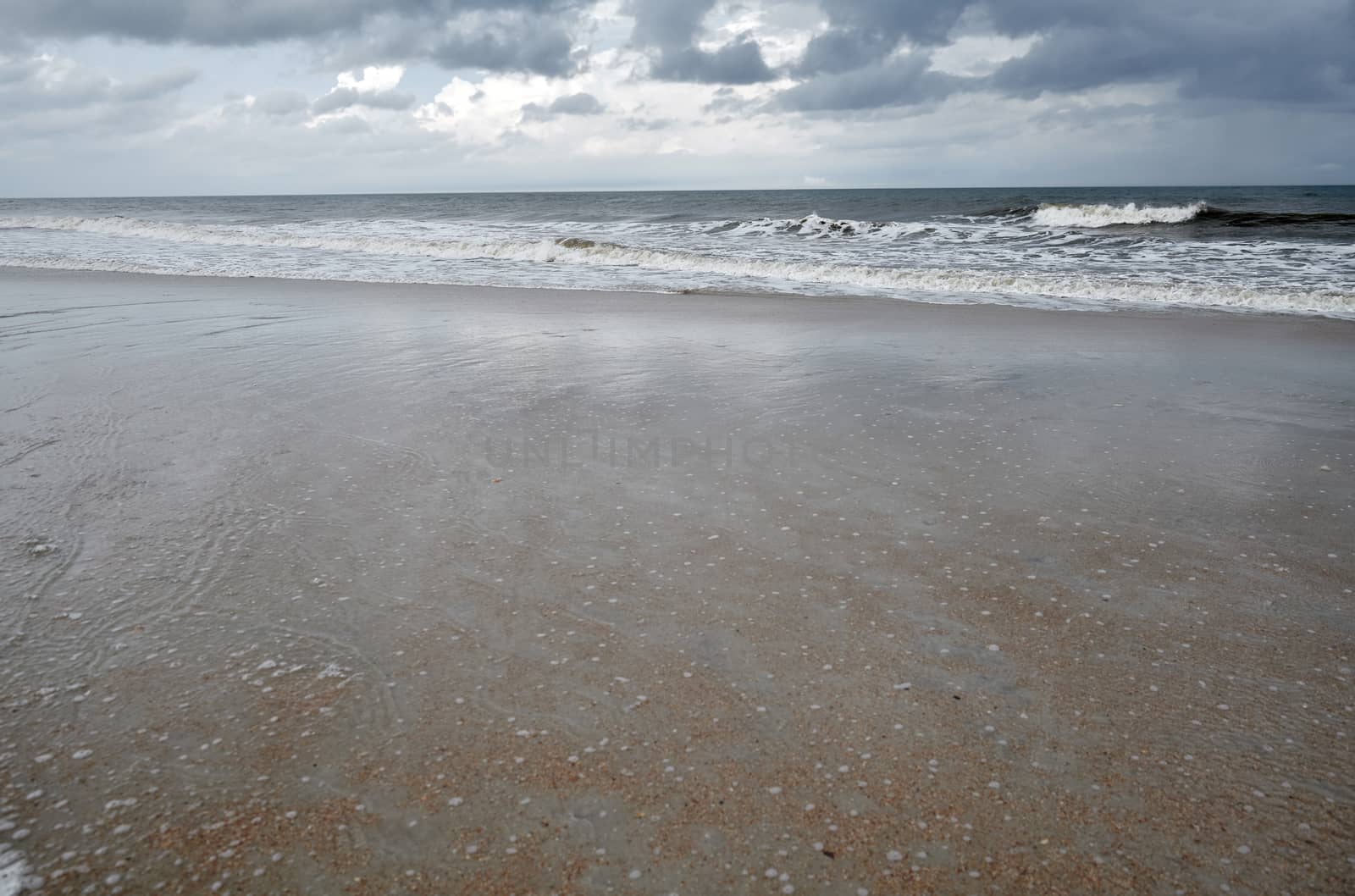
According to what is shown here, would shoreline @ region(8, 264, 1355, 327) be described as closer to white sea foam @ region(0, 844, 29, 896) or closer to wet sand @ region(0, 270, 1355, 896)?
wet sand @ region(0, 270, 1355, 896)

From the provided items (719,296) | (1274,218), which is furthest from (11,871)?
(1274,218)

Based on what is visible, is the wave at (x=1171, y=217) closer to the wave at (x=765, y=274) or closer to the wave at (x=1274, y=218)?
the wave at (x=1274, y=218)

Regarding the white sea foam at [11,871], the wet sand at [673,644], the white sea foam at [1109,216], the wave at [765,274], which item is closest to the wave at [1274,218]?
the white sea foam at [1109,216]

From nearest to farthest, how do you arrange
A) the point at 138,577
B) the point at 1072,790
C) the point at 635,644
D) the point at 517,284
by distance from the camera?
the point at 1072,790
the point at 635,644
the point at 138,577
the point at 517,284

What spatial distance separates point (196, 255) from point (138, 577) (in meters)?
18.4

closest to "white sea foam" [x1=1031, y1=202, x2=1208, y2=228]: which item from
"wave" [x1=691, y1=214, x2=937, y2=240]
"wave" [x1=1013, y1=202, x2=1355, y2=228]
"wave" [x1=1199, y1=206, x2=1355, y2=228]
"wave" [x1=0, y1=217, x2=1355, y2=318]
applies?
"wave" [x1=1013, y1=202, x2=1355, y2=228]

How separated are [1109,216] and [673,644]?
32500 mm

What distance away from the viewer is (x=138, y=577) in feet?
9.98

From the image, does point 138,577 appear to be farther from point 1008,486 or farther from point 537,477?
point 1008,486

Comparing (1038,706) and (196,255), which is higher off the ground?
(196,255)

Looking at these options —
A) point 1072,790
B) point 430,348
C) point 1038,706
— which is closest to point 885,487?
point 1038,706

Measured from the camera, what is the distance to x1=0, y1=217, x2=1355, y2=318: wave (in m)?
11.9

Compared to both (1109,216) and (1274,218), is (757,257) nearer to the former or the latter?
(1109,216)

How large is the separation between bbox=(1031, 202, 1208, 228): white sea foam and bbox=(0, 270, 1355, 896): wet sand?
2676 centimetres
